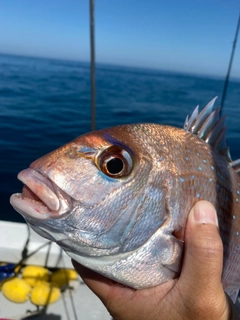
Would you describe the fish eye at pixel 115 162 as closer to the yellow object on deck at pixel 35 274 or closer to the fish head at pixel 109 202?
the fish head at pixel 109 202

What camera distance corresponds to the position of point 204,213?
4.50 feet

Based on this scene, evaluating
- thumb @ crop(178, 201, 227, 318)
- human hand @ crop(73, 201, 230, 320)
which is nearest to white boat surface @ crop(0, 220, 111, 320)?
human hand @ crop(73, 201, 230, 320)

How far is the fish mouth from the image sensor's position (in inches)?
47.3

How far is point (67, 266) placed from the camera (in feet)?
11.3

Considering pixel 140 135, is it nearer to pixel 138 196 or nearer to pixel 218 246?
pixel 138 196

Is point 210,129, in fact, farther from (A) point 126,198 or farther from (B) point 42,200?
(B) point 42,200

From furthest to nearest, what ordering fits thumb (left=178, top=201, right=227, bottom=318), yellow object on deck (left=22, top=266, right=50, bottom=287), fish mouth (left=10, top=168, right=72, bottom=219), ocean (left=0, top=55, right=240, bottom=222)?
1. ocean (left=0, top=55, right=240, bottom=222)
2. yellow object on deck (left=22, top=266, right=50, bottom=287)
3. thumb (left=178, top=201, right=227, bottom=318)
4. fish mouth (left=10, top=168, right=72, bottom=219)

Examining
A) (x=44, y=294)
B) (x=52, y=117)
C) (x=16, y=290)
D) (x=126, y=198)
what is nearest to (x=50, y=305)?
(x=44, y=294)

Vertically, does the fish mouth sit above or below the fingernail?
above

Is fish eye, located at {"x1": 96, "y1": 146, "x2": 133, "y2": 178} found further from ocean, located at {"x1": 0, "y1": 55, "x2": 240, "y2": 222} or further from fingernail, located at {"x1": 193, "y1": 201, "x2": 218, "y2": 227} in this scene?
ocean, located at {"x1": 0, "y1": 55, "x2": 240, "y2": 222}

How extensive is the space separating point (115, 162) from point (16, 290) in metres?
2.47

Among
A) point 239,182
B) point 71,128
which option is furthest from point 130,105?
point 239,182

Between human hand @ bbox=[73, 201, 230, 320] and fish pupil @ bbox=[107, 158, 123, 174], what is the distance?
15.6 inches

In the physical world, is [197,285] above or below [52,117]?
above
